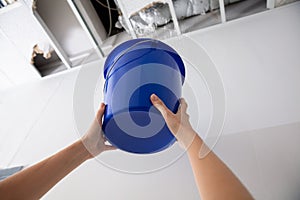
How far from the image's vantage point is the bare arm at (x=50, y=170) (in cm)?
70

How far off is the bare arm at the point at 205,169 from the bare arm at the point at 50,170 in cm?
28

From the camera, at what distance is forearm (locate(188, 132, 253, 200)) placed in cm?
62

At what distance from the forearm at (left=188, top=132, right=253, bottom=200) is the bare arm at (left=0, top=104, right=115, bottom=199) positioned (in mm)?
368

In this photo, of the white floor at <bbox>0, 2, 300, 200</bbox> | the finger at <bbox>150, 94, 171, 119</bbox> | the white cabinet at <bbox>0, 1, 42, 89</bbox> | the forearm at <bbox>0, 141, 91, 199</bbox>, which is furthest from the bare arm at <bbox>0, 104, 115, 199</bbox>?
the white cabinet at <bbox>0, 1, 42, 89</bbox>

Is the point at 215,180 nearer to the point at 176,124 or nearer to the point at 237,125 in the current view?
the point at 176,124

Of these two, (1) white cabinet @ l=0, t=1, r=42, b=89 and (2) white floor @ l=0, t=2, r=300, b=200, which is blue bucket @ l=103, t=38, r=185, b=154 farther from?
(1) white cabinet @ l=0, t=1, r=42, b=89

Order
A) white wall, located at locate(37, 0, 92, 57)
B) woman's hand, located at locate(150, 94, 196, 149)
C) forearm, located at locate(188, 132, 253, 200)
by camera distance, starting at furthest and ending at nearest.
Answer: white wall, located at locate(37, 0, 92, 57) < woman's hand, located at locate(150, 94, 196, 149) < forearm, located at locate(188, 132, 253, 200)

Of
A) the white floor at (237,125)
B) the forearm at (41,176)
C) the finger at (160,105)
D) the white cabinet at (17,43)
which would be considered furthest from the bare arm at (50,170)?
the white cabinet at (17,43)

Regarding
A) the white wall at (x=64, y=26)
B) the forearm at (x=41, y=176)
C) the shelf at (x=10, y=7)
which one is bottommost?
the white wall at (x=64, y=26)

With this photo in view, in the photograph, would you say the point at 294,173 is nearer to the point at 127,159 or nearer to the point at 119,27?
the point at 127,159

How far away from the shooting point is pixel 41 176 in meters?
0.76

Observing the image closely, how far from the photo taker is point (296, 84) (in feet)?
4.05

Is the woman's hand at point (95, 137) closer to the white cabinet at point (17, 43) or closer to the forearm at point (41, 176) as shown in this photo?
A: the forearm at point (41, 176)

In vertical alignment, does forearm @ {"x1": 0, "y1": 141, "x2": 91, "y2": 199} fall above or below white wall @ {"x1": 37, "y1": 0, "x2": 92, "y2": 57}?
above
